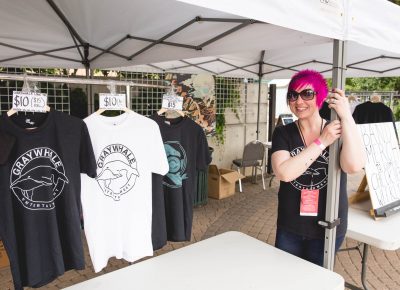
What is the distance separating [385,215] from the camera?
7.03 ft

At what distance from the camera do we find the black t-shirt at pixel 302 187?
1674 millimetres

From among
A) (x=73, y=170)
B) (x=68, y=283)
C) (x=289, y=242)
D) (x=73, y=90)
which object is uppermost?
(x=73, y=90)

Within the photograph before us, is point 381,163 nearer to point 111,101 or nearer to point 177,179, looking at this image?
point 177,179

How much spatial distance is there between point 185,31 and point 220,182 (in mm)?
3481

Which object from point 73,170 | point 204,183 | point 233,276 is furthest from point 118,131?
point 204,183

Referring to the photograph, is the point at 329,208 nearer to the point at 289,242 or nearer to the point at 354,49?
the point at 289,242

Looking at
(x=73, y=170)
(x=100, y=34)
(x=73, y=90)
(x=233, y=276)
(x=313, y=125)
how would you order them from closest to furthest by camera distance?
1. (x=233, y=276)
2. (x=73, y=170)
3. (x=313, y=125)
4. (x=100, y=34)
5. (x=73, y=90)

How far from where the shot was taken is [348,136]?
1.49 metres

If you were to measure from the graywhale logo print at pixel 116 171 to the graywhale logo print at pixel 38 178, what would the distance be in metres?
0.22

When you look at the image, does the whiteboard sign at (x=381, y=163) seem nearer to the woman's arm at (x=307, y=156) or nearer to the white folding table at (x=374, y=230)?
the white folding table at (x=374, y=230)

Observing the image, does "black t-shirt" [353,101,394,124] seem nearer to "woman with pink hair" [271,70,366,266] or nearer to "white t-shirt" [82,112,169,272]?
"woman with pink hair" [271,70,366,266]

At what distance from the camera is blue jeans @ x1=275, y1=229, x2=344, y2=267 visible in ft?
5.60

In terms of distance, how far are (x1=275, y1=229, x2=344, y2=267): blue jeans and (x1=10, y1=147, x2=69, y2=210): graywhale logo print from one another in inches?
46.5

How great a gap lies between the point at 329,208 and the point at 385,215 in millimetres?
820
